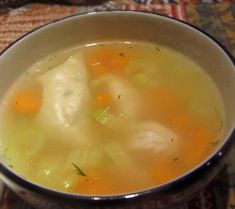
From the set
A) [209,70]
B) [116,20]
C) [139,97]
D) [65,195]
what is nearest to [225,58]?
[209,70]

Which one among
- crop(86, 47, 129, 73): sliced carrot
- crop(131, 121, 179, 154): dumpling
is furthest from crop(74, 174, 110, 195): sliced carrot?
crop(86, 47, 129, 73): sliced carrot

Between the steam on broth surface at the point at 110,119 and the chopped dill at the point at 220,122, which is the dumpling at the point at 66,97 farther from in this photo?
the chopped dill at the point at 220,122

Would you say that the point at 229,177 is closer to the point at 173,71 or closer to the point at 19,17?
the point at 173,71

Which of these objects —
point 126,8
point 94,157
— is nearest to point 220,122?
point 94,157

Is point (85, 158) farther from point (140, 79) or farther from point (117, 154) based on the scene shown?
point (140, 79)

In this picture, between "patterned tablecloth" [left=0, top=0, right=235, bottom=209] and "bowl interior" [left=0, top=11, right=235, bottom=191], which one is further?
"patterned tablecloth" [left=0, top=0, right=235, bottom=209]

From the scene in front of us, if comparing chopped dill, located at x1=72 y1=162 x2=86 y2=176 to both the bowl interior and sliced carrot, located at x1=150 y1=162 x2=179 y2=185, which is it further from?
the bowl interior
